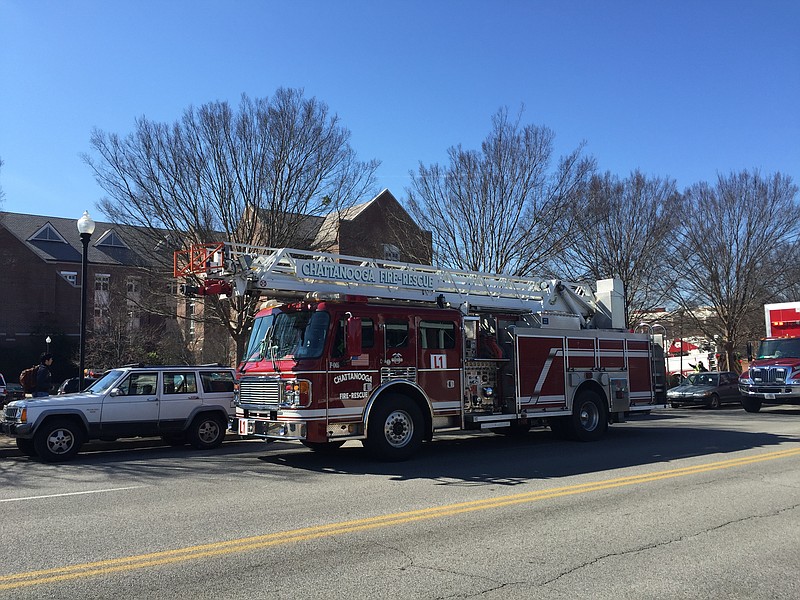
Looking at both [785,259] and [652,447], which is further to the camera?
[785,259]

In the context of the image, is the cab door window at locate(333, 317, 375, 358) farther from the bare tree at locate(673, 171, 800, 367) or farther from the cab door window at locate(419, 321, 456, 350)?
the bare tree at locate(673, 171, 800, 367)

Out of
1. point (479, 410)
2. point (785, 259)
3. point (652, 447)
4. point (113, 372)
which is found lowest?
point (652, 447)

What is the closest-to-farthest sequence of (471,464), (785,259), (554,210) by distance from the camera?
(471,464) < (554,210) < (785,259)

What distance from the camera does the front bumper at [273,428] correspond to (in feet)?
33.3

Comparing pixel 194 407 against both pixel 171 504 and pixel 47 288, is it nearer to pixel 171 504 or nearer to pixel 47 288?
pixel 171 504

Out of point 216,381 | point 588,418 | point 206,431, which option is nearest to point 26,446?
point 206,431

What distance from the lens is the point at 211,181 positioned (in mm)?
19328

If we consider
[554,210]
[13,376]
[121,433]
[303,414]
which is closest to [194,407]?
[121,433]

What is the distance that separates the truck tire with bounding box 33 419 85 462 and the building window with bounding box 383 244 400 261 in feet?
48.9

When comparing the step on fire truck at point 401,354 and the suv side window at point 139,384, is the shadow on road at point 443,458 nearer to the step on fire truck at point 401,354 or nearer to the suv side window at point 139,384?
the step on fire truck at point 401,354

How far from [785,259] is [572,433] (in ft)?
81.7

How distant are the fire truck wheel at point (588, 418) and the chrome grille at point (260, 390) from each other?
6279 mm

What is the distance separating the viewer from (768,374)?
21.9 meters

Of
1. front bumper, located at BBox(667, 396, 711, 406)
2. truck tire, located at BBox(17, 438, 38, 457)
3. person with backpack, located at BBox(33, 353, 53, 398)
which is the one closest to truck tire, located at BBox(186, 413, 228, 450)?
truck tire, located at BBox(17, 438, 38, 457)
